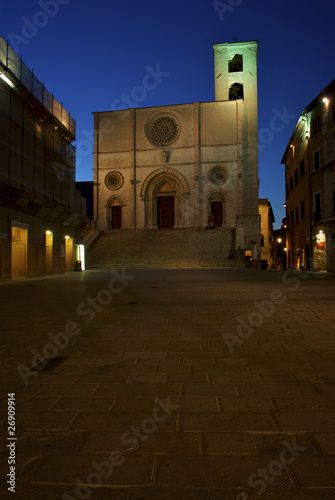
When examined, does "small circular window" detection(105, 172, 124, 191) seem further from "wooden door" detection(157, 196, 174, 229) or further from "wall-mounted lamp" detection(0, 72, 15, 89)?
"wall-mounted lamp" detection(0, 72, 15, 89)

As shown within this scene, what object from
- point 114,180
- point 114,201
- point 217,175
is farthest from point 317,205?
point 114,180

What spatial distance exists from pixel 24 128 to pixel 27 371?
17.2 m

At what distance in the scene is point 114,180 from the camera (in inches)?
1662

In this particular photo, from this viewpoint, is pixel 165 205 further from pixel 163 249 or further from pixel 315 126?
pixel 315 126

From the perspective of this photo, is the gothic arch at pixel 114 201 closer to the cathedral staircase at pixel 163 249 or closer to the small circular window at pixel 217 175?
the cathedral staircase at pixel 163 249

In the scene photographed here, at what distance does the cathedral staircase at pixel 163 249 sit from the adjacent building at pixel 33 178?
13.7 feet

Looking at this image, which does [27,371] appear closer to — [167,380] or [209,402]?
[167,380]

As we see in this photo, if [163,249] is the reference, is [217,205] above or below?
above

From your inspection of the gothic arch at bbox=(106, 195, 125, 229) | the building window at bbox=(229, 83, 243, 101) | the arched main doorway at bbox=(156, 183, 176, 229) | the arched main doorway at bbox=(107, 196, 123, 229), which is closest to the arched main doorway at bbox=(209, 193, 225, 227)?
the arched main doorway at bbox=(156, 183, 176, 229)

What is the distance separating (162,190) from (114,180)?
6.01 meters

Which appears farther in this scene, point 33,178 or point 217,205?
point 217,205

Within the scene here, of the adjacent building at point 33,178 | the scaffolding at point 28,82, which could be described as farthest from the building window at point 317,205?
the scaffolding at point 28,82

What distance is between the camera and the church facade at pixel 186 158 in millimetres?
39594

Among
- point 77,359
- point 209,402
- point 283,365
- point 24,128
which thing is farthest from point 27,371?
point 24,128
